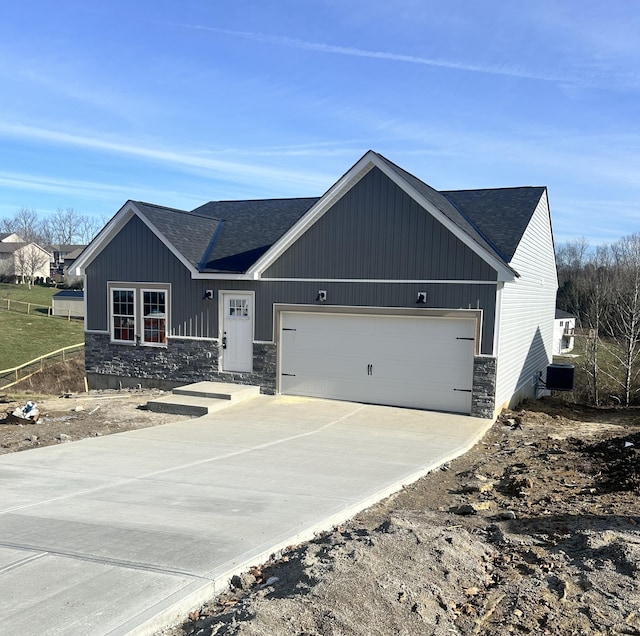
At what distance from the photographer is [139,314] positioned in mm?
16812

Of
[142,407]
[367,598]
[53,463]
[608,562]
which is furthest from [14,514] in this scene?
[142,407]

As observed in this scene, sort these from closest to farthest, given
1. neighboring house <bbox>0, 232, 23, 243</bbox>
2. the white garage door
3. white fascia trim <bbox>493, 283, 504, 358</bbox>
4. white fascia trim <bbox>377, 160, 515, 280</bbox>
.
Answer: white fascia trim <bbox>377, 160, 515, 280</bbox> < white fascia trim <bbox>493, 283, 504, 358</bbox> < the white garage door < neighboring house <bbox>0, 232, 23, 243</bbox>

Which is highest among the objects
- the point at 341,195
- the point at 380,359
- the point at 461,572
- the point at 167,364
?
the point at 341,195

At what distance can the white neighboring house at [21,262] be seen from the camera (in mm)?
73375

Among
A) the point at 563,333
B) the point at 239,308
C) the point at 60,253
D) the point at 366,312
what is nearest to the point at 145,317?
the point at 239,308

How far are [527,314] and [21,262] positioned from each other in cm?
7027

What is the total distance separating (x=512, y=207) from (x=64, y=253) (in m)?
102

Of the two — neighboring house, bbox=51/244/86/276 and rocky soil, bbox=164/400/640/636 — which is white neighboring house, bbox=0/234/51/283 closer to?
neighboring house, bbox=51/244/86/276

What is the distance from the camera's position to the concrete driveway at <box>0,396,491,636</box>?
426 centimetres

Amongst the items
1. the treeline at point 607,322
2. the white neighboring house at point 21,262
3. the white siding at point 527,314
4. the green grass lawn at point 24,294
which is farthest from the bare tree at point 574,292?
the white neighboring house at point 21,262

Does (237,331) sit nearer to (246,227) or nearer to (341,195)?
(246,227)

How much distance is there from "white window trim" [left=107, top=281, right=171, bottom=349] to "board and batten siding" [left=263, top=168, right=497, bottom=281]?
12.5 ft

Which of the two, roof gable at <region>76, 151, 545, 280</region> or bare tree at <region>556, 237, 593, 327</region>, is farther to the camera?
bare tree at <region>556, 237, 593, 327</region>

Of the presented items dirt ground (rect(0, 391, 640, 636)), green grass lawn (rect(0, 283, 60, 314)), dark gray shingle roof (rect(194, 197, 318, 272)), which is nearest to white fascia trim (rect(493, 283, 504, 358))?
dirt ground (rect(0, 391, 640, 636))
